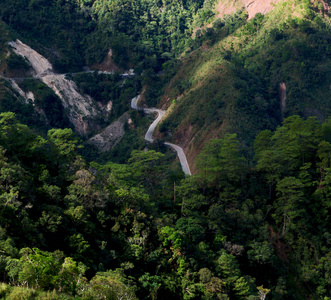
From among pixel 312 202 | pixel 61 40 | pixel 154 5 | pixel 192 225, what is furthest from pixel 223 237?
pixel 154 5

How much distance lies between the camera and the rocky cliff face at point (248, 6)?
102 m

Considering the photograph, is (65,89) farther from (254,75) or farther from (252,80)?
(254,75)

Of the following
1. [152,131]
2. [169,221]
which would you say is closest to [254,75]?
[152,131]

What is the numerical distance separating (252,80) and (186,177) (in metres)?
42.3

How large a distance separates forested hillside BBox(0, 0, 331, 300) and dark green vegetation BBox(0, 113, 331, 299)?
0.13 meters

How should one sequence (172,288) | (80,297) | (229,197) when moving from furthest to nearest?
1. (229,197)
2. (172,288)
3. (80,297)

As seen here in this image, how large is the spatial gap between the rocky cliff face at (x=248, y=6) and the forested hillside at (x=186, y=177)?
99.6 inches

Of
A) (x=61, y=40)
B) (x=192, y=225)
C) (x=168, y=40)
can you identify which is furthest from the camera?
(x=168, y=40)

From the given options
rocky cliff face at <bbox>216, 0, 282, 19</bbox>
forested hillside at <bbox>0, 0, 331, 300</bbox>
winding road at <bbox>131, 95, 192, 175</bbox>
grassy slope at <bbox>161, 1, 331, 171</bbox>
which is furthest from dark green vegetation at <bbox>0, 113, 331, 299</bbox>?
rocky cliff face at <bbox>216, 0, 282, 19</bbox>

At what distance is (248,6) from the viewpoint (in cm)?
10706

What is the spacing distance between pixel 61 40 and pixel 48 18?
6.49 meters

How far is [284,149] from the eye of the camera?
49.0 meters

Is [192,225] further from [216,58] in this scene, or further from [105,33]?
[105,33]

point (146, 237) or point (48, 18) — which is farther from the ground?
point (48, 18)
